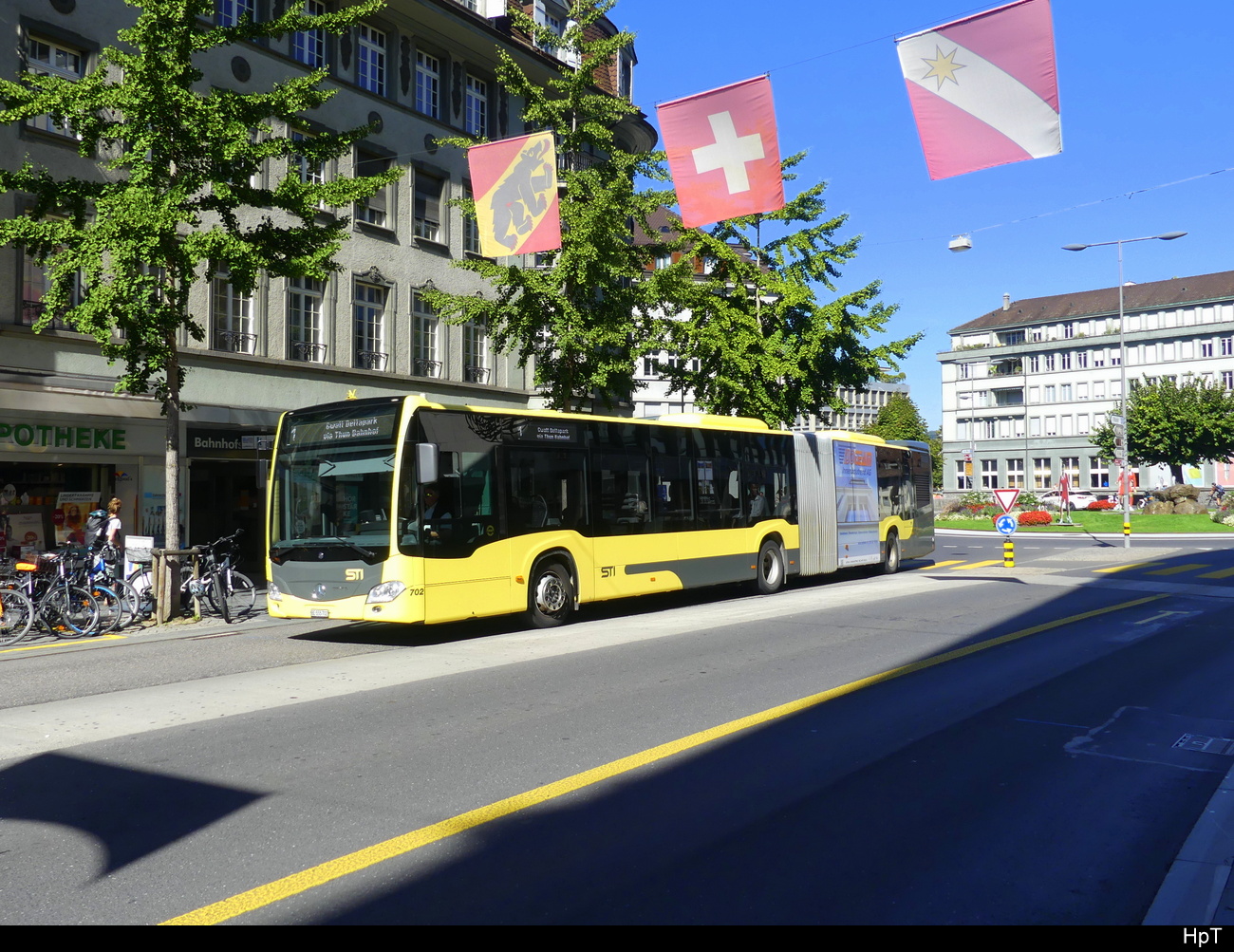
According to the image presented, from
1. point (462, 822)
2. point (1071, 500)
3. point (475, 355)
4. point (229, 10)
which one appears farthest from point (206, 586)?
point (1071, 500)

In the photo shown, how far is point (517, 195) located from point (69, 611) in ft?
27.5

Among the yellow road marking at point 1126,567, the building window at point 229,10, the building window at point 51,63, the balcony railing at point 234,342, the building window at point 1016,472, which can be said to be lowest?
the yellow road marking at point 1126,567

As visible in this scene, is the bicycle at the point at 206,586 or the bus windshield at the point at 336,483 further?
the bicycle at the point at 206,586

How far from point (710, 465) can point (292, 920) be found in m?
14.3

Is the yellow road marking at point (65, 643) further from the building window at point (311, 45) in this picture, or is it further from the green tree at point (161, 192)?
the building window at point (311, 45)

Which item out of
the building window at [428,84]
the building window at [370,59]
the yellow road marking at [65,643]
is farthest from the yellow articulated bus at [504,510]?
the building window at [428,84]

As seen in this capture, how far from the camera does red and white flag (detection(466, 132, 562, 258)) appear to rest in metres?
15.5

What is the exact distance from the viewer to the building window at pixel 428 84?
2681 centimetres

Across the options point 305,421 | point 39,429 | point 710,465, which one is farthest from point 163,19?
point 710,465

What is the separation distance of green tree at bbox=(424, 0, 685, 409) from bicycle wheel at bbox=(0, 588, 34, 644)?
1067cm

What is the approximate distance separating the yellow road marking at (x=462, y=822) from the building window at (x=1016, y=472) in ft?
321

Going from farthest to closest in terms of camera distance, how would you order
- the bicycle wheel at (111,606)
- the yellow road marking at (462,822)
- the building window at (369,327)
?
the building window at (369,327) < the bicycle wheel at (111,606) < the yellow road marking at (462,822)

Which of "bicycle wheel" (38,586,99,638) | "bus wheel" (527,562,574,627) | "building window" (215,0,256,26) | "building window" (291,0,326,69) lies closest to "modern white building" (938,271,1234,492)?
"building window" (291,0,326,69)
